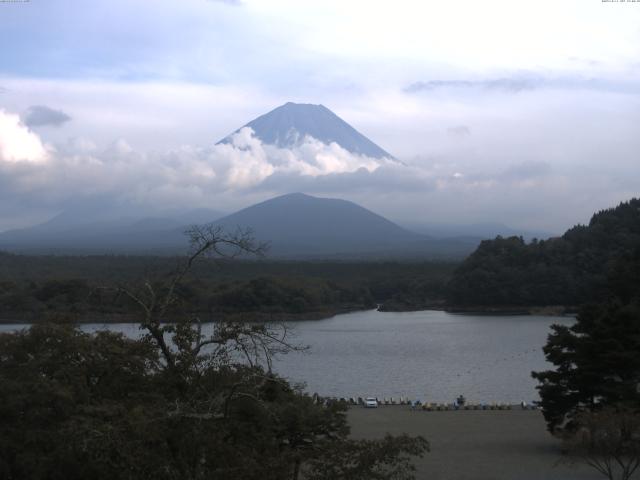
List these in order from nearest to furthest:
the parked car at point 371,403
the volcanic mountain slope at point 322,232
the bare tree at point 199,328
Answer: the bare tree at point 199,328 → the parked car at point 371,403 → the volcanic mountain slope at point 322,232

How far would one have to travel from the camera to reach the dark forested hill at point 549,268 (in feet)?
129

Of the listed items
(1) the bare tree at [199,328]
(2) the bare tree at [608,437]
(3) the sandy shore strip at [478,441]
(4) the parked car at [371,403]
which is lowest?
(4) the parked car at [371,403]

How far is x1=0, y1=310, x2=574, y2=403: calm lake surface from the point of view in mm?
17594

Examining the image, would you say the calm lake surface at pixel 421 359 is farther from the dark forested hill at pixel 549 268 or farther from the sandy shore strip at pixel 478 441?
the dark forested hill at pixel 549 268

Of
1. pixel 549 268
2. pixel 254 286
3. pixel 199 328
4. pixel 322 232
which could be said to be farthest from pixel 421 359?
pixel 322 232

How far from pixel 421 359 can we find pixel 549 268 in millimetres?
19647

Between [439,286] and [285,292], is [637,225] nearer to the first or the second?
[439,286]

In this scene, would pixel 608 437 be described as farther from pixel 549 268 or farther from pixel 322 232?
pixel 322 232

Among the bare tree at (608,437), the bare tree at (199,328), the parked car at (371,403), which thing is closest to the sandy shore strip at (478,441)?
the parked car at (371,403)

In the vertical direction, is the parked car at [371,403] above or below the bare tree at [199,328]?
below

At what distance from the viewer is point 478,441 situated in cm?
1162

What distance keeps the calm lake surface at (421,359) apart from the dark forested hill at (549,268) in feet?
17.3

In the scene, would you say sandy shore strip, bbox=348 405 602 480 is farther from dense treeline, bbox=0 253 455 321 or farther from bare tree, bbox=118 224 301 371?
dense treeline, bbox=0 253 455 321

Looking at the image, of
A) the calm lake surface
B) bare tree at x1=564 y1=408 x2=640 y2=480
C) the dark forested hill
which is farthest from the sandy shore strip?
the dark forested hill
